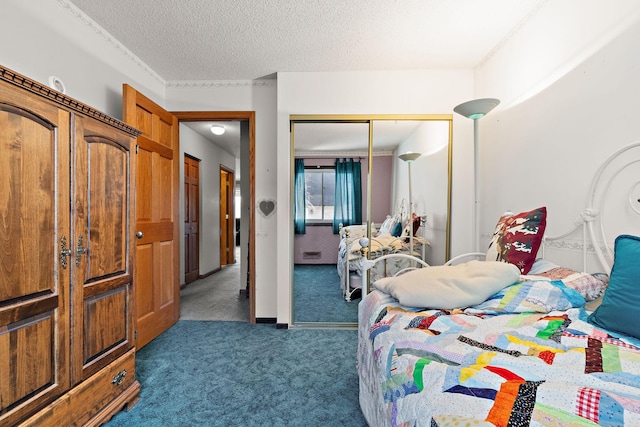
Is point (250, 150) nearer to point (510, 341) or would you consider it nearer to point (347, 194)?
point (347, 194)

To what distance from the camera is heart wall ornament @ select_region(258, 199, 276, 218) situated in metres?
3.14

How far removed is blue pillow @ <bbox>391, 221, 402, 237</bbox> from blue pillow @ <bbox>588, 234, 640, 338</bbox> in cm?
181

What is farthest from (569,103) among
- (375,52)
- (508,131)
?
(375,52)

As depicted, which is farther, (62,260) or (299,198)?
(299,198)

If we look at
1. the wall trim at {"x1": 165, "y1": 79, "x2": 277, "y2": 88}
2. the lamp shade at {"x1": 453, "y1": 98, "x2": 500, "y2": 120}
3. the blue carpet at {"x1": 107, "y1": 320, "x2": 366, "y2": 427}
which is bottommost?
the blue carpet at {"x1": 107, "y1": 320, "x2": 366, "y2": 427}

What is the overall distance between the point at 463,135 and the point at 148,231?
3037 mm

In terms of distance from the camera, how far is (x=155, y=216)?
2707mm

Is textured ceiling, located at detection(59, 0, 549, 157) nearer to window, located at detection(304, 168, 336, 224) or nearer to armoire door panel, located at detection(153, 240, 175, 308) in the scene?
window, located at detection(304, 168, 336, 224)

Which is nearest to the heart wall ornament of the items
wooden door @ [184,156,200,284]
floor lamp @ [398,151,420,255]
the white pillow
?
floor lamp @ [398,151,420,255]

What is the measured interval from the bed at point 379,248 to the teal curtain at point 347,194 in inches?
3.5

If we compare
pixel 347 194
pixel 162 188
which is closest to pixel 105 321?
pixel 162 188

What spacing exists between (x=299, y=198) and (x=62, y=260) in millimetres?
2012

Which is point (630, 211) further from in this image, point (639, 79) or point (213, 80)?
point (213, 80)

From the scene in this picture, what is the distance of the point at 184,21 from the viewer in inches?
86.2
